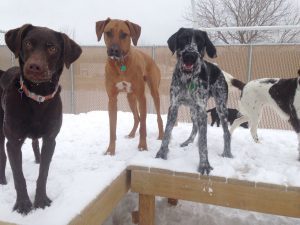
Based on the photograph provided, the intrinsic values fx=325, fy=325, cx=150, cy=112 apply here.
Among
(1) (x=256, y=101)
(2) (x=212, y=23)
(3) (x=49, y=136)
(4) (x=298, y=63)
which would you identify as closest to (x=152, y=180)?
(3) (x=49, y=136)

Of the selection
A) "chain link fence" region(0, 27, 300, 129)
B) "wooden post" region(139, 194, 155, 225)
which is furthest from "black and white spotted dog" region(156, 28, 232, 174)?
"chain link fence" region(0, 27, 300, 129)

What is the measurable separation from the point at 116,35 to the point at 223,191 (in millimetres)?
1658

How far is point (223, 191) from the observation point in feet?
Answer: 9.09

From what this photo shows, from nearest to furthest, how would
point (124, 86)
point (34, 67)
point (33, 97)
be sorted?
point (34, 67) < point (33, 97) < point (124, 86)

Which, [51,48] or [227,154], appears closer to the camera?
[51,48]

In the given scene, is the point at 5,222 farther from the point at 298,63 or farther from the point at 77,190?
the point at 298,63

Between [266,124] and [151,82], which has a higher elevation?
[151,82]

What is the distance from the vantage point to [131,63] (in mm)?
3141

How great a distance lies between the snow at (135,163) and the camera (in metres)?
2.30

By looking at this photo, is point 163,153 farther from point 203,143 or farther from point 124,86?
point 124,86

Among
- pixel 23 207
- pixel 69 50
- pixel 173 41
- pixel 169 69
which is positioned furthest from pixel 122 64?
pixel 169 69

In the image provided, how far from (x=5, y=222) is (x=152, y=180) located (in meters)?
1.31

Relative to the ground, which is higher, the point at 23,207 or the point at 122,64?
the point at 122,64

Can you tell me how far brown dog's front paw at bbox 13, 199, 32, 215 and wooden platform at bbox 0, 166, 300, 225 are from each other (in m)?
0.50
